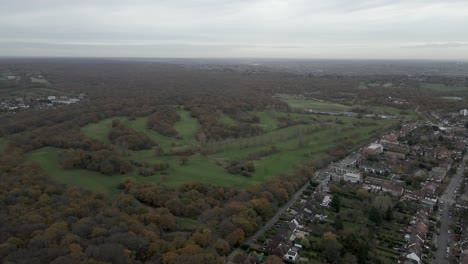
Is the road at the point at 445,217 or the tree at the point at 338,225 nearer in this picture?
the road at the point at 445,217

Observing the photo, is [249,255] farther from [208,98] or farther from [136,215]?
[208,98]

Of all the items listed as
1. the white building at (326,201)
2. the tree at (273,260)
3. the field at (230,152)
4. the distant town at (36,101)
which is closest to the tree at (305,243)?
the tree at (273,260)

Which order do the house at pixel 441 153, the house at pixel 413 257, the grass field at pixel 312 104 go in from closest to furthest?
the house at pixel 413 257
the house at pixel 441 153
the grass field at pixel 312 104

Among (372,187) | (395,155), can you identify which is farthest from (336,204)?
(395,155)

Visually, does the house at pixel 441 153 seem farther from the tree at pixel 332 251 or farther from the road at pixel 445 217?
the tree at pixel 332 251

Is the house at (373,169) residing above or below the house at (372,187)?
above

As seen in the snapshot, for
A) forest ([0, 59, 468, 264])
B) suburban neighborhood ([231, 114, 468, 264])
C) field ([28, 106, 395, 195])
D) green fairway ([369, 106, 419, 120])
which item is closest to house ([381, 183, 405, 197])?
suburban neighborhood ([231, 114, 468, 264])

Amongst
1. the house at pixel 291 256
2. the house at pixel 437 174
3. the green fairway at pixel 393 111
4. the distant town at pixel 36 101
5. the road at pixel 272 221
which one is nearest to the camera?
the house at pixel 291 256
